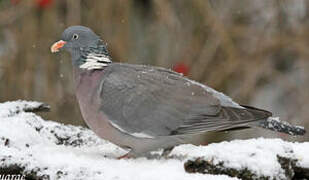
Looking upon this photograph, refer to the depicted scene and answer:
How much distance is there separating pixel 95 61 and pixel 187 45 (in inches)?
114

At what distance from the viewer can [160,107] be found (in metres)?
3.27

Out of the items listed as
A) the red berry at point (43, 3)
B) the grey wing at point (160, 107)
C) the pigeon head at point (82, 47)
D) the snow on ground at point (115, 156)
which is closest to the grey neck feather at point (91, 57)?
the pigeon head at point (82, 47)

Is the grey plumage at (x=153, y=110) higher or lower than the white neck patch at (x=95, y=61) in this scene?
lower

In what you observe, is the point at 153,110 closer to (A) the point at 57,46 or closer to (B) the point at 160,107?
(B) the point at 160,107

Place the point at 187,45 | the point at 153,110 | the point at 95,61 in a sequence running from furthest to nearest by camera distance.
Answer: the point at 187,45 < the point at 95,61 < the point at 153,110

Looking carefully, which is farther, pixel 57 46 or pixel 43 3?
pixel 43 3

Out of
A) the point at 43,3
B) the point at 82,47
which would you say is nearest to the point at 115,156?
the point at 82,47

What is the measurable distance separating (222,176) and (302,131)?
0.74m

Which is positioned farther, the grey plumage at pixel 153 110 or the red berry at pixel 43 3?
the red berry at pixel 43 3

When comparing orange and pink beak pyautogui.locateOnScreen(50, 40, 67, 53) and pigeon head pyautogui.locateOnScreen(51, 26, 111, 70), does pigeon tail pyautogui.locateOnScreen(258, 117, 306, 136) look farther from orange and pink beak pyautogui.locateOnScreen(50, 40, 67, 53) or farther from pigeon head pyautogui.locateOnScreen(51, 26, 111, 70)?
orange and pink beak pyautogui.locateOnScreen(50, 40, 67, 53)

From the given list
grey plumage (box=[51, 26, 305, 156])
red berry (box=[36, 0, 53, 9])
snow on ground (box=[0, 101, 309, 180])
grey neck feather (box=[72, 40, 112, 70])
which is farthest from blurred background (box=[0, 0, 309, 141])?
snow on ground (box=[0, 101, 309, 180])

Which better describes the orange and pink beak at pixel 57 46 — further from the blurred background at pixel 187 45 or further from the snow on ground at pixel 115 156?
the blurred background at pixel 187 45

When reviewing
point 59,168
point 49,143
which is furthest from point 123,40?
point 59,168

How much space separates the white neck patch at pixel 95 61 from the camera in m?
3.47
